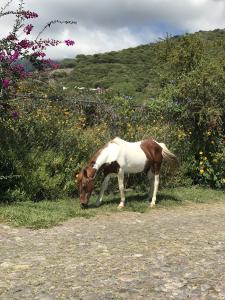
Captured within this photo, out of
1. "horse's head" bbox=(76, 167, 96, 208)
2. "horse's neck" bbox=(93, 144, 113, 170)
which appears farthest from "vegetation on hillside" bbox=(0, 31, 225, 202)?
"horse's neck" bbox=(93, 144, 113, 170)

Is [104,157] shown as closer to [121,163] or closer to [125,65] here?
[121,163]

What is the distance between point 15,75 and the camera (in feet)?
32.2

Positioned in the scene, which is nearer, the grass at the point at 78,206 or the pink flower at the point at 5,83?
the grass at the point at 78,206

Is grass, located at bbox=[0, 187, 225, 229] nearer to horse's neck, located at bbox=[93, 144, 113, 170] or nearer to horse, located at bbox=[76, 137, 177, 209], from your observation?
horse, located at bbox=[76, 137, 177, 209]

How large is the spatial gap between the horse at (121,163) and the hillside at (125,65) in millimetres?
25117

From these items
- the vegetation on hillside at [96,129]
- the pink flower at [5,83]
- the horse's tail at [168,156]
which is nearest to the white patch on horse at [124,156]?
the horse's tail at [168,156]

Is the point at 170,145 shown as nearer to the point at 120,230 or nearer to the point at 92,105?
the point at 92,105

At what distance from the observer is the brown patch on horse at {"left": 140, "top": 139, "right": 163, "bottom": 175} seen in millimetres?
10547

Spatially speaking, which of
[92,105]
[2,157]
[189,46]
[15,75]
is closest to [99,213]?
[2,157]

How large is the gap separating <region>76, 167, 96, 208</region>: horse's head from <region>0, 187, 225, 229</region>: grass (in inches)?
7.2

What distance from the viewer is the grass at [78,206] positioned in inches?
322

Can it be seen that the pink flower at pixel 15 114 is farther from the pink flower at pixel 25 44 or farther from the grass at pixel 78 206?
the grass at pixel 78 206

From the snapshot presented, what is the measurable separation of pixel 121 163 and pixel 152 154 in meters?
0.95

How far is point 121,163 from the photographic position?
997cm
